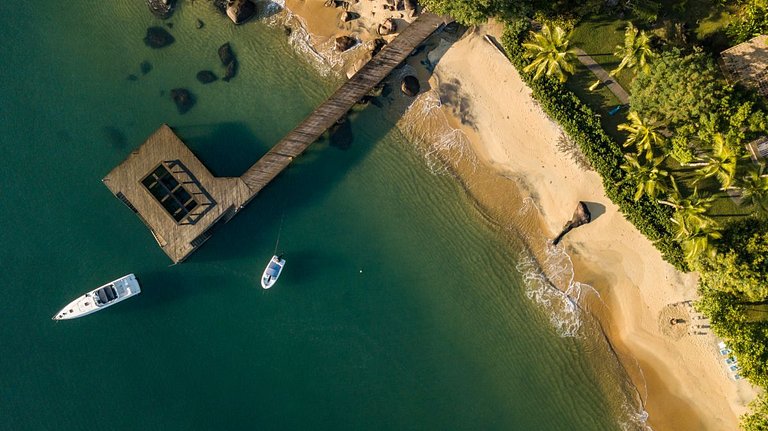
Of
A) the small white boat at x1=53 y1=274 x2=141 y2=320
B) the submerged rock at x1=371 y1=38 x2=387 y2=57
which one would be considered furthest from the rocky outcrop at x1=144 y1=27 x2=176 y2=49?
the small white boat at x1=53 y1=274 x2=141 y2=320

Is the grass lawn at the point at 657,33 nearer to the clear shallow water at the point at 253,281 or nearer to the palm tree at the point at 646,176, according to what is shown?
the palm tree at the point at 646,176

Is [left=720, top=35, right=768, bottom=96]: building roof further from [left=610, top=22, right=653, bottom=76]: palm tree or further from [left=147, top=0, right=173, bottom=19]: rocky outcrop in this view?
[left=147, top=0, right=173, bottom=19]: rocky outcrop

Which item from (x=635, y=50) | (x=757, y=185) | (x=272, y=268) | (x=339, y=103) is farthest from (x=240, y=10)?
(x=757, y=185)

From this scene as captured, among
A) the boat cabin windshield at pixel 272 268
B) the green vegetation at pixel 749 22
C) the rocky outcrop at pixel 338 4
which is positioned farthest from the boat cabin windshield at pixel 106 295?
the green vegetation at pixel 749 22

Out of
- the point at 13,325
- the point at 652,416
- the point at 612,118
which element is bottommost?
the point at 652,416

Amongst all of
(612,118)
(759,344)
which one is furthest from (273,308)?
(759,344)

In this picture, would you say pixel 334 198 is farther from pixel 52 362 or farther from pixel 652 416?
pixel 652 416
